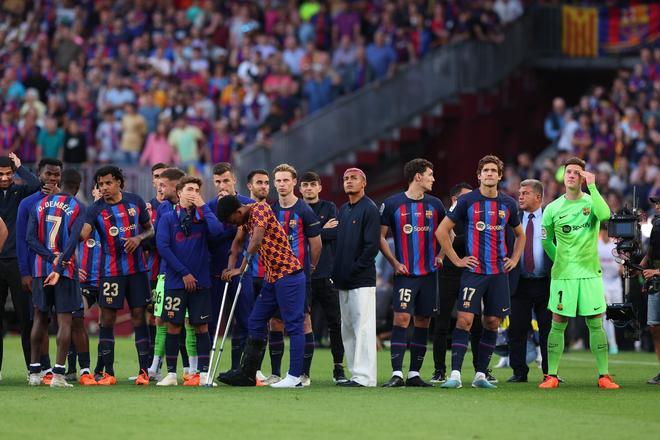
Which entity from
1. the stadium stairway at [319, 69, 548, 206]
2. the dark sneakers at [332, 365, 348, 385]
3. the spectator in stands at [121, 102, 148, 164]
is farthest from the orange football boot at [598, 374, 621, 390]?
the spectator in stands at [121, 102, 148, 164]

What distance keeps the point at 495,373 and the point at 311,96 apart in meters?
14.4

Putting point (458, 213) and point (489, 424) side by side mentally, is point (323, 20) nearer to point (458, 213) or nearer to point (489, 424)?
point (458, 213)

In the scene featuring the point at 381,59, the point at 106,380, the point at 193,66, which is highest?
the point at 193,66

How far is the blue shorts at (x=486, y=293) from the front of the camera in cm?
1527

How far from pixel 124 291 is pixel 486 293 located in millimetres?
3793

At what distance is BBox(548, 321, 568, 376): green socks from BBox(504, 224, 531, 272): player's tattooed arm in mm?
791

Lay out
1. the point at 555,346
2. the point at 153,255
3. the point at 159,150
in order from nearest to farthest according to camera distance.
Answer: the point at 555,346 → the point at 153,255 → the point at 159,150

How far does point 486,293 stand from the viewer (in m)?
15.4

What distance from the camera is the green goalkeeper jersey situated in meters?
15.4

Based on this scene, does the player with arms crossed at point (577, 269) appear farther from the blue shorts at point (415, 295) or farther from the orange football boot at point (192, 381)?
the orange football boot at point (192, 381)

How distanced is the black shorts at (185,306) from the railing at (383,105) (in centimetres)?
1446

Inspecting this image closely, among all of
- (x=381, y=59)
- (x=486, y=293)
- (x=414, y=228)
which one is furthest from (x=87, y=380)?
(x=381, y=59)

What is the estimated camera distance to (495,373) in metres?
18.1

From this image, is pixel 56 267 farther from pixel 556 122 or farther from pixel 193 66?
pixel 193 66
